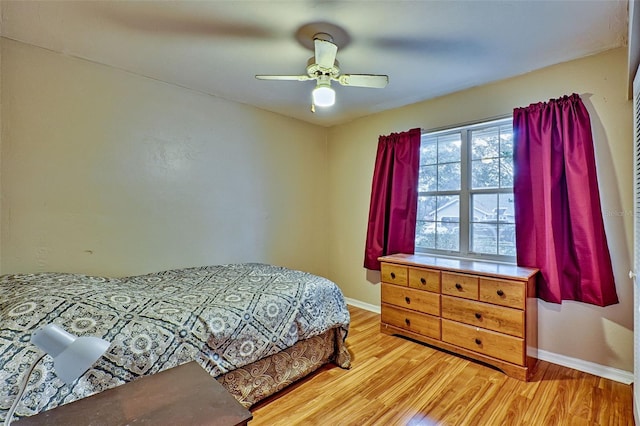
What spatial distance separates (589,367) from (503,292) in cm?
85

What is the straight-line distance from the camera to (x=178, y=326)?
5.37ft

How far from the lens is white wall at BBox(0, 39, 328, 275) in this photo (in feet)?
7.07

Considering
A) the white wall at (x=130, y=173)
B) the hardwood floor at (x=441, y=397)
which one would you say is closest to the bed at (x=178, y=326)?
the hardwood floor at (x=441, y=397)

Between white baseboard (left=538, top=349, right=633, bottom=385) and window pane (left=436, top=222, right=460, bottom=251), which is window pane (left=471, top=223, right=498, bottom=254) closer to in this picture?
window pane (left=436, top=222, right=460, bottom=251)

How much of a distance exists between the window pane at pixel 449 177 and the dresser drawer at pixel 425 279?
3.20 feet

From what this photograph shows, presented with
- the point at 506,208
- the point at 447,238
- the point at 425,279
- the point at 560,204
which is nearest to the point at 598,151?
the point at 560,204

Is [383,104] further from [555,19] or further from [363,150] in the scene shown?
[555,19]

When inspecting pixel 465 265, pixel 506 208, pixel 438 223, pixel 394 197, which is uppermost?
pixel 394 197

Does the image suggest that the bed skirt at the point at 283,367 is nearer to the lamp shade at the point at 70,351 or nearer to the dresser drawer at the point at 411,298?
the dresser drawer at the point at 411,298

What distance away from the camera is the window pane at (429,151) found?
10.9 feet

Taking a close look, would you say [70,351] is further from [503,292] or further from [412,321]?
[412,321]

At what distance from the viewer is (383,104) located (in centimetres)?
338

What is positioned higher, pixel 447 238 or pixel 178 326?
pixel 447 238

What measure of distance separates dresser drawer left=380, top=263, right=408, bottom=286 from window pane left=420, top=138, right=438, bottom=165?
125 cm
